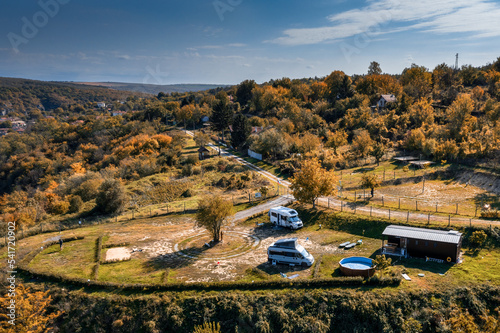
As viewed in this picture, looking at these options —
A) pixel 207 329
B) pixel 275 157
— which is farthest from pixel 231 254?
pixel 275 157

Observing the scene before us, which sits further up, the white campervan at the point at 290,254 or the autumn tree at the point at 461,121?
the autumn tree at the point at 461,121

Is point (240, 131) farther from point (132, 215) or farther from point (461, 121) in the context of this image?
point (461, 121)

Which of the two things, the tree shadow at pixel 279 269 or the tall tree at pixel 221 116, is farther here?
the tall tree at pixel 221 116

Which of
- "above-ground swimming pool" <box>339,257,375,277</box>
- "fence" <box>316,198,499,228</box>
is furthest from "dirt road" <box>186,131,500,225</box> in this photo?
"above-ground swimming pool" <box>339,257,375,277</box>

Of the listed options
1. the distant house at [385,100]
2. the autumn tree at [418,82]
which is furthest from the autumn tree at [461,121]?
the autumn tree at [418,82]

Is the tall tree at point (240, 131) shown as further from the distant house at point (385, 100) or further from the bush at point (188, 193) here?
the distant house at point (385, 100)

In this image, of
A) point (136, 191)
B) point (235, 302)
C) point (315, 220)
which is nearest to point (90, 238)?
point (136, 191)

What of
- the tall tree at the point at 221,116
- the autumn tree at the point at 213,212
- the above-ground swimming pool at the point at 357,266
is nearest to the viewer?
the above-ground swimming pool at the point at 357,266
